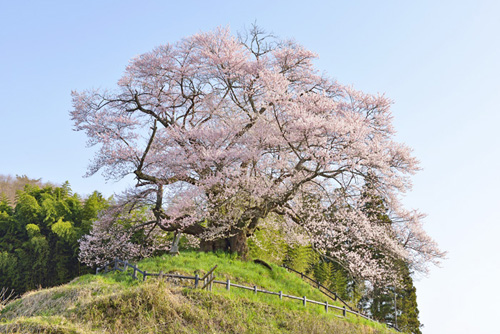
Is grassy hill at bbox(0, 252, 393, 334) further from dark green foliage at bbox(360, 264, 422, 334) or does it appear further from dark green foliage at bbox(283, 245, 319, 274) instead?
dark green foliage at bbox(360, 264, 422, 334)

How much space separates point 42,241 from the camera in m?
25.3

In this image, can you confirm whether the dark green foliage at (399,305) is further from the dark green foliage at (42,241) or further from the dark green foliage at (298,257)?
the dark green foliage at (42,241)

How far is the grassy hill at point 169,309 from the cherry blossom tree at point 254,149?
2008mm

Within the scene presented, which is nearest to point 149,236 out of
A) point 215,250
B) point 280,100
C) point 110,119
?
point 215,250

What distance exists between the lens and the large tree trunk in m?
18.5

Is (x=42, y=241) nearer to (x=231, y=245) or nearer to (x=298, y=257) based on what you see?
(x=231, y=245)

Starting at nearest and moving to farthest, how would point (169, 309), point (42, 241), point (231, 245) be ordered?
1. point (169, 309)
2. point (231, 245)
3. point (42, 241)

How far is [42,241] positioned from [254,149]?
50.5 feet

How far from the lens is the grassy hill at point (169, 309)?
11234 millimetres

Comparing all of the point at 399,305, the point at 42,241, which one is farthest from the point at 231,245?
the point at 399,305

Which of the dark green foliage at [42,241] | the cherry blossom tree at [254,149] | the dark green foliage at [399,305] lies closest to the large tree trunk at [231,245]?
the cherry blossom tree at [254,149]

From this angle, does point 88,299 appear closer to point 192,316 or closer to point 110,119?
point 192,316

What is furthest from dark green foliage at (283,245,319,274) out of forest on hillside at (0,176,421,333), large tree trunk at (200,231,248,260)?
large tree trunk at (200,231,248,260)

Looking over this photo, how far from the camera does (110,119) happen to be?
18.4m
